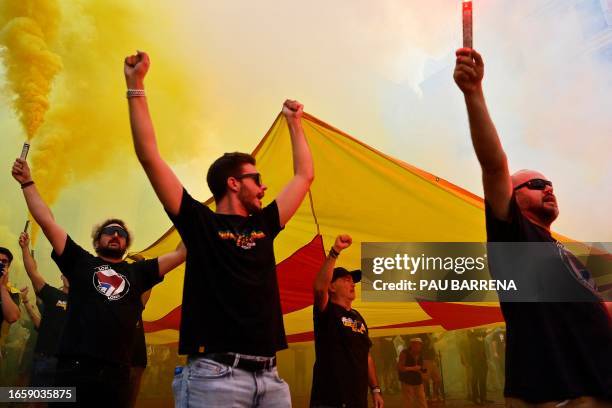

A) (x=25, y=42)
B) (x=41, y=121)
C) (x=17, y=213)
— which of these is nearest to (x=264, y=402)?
(x=41, y=121)

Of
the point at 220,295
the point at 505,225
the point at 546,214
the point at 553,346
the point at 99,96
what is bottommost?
the point at 553,346

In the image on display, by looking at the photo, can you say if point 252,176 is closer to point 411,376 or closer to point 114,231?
point 114,231

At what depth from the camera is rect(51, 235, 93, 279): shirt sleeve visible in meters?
3.36

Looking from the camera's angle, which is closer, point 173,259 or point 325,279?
point 173,259

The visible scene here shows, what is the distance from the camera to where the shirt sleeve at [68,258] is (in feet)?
11.0

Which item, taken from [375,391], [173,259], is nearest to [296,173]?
[173,259]

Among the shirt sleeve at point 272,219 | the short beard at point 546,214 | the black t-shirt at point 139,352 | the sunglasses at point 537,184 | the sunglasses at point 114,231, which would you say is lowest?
the black t-shirt at point 139,352

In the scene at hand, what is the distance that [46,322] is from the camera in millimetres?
4836

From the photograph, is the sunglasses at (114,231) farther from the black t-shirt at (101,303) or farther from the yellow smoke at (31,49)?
the yellow smoke at (31,49)

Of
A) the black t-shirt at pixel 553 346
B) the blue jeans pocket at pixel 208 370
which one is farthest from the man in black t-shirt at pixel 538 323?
the blue jeans pocket at pixel 208 370

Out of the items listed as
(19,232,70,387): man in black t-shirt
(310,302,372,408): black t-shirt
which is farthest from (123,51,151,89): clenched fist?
(19,232,70,387): man in black t-shirt

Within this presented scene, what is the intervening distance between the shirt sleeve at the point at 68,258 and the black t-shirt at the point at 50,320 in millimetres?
1535

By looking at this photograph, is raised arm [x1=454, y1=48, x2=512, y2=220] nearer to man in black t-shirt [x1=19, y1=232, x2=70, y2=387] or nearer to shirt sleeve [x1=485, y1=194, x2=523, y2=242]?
shirt sleeve [x1=485, y1=194, x2=523, y2=242]

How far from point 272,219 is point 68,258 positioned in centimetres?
159
